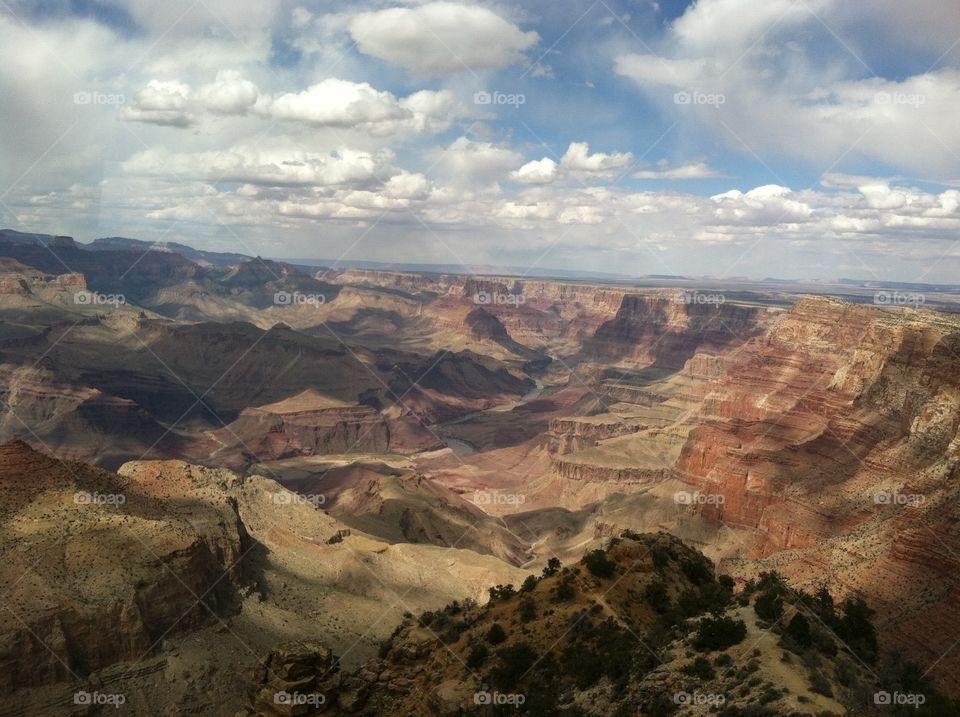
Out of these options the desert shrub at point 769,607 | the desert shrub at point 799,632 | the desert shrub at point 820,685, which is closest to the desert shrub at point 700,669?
the desert shrub at point 820,685

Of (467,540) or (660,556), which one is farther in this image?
(467,540)

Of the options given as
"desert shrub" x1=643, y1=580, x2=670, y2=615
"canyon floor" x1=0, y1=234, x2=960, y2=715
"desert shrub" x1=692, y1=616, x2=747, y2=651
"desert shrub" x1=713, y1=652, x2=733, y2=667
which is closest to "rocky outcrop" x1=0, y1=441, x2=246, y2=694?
"canyon floor" x1=0, y1=234, x2=960, y2=715

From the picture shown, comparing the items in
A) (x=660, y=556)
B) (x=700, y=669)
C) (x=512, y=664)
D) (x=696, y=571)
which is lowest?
(x=512, y=664)

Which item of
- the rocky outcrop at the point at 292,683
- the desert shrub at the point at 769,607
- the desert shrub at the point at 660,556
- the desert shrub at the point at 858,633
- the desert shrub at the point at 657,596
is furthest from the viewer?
the desert shrub at the point at 660,556

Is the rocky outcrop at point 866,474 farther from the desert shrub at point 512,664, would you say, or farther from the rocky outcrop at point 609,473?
the desert shrub at point 512,664

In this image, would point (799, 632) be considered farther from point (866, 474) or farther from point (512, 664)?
point (866, 474)

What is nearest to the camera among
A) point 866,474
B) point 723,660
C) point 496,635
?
point 723,660

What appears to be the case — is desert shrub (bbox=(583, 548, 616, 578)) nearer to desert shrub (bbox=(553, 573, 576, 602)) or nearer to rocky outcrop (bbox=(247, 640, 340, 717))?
desert shrub (bbox=(553, 573, 576, 602))

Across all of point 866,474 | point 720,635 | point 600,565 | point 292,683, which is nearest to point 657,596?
point 600,565

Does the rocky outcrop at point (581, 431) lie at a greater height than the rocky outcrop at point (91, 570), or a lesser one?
lesser

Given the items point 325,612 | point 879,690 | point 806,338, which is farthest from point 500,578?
point 806,338

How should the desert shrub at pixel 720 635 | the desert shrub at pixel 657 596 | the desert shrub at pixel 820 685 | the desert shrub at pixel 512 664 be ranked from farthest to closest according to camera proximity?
the desert shrub at pixel 657 596, the desert shrub at pixel 512 664, the desert shrub at pixel 720 635, the desert shrub at pixel 820 685
